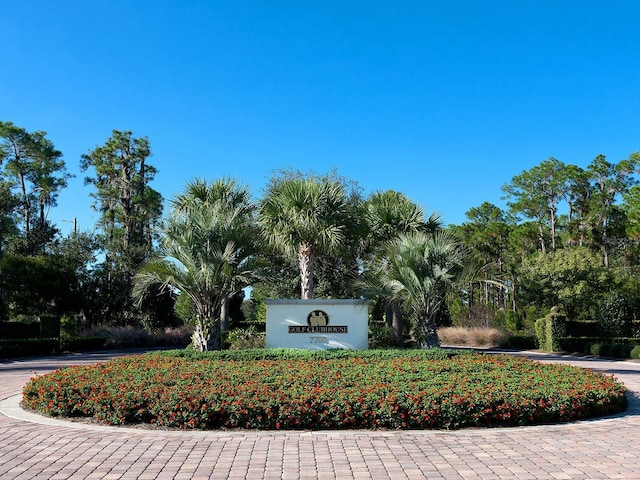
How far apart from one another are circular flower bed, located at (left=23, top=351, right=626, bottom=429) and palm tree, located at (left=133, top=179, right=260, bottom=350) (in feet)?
15.2

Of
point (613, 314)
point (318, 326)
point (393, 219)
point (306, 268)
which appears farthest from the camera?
point (613, 314)

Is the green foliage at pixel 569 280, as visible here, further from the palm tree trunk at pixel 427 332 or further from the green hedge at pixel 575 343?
the palm tree trunk at pixel 427 332

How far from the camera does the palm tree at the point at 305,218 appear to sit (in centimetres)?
1673

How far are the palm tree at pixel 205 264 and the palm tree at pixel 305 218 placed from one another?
6.78 ft

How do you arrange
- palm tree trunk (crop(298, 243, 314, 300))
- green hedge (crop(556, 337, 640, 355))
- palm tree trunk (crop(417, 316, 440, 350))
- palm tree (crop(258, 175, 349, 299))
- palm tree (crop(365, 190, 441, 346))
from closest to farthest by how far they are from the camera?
palm tree trunk (crop(417, 316, 440, 350)) → palm tree (crop(258, 175, 349, 299)) → palm tree trunk (crop(298, 243, 314, 300)) → palm tree (crop(365, 190, 441, 346)) → green hedge (crop(556, 337, 640, 355))

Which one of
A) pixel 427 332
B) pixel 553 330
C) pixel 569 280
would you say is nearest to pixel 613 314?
pixel 569 280

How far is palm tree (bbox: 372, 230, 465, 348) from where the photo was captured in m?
14.6

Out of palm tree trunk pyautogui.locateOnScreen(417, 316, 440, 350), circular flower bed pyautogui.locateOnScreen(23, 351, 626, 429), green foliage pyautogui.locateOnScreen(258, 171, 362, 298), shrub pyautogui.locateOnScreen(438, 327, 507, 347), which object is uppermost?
green foliage pyautogui.locateOnScreen(258, 171, 362, 298)

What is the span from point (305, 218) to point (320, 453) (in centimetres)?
1125

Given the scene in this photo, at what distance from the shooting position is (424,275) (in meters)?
14.8

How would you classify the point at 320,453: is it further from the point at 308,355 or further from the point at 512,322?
the point at 512,322

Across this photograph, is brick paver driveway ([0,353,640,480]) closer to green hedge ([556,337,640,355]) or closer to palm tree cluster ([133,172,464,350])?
palm tree cluster ([133,172,464,350])

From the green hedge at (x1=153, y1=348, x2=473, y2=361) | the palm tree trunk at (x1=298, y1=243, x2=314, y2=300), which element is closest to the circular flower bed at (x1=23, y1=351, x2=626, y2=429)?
the green hedge at (x1=153, y1=348, x2=473, y2=361)

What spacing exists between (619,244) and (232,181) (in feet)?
109
